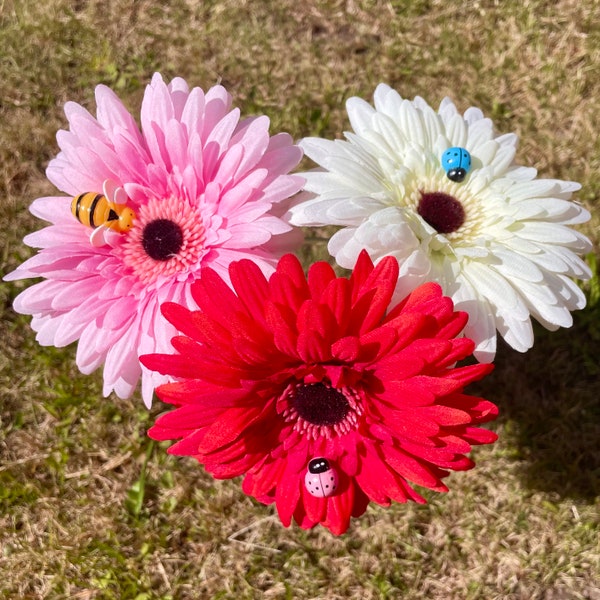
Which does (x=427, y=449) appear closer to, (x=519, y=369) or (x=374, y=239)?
(x=374, y=239)

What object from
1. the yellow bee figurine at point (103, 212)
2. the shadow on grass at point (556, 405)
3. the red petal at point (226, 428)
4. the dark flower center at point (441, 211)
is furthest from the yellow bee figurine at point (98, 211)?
the shadow on grass at point (556, 405)

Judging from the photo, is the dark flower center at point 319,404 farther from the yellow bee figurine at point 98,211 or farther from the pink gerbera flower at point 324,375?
the yellow bee figurine at point 98,211

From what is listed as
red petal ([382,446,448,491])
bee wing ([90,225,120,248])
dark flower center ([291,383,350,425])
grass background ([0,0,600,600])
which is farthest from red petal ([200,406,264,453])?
grass background ([0,0,600,600])

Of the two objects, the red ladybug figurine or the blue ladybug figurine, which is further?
the blue ladybug figurine

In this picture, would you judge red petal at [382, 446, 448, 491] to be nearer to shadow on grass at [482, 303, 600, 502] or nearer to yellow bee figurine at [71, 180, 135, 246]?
yellow bee figurine at [71, 180, 135, 246]

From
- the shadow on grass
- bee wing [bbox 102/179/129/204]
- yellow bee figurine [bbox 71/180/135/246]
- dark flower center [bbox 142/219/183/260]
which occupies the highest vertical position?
bee wing [bbox 102/179/129/204]

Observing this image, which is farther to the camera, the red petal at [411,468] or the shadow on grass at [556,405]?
the shadow on grass at [556,405]

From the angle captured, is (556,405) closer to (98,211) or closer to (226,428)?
(226,428)

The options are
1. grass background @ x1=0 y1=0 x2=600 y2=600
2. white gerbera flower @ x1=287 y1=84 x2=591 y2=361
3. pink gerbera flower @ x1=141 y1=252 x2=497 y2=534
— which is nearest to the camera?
pink gerbera flower @ x1=141 y1=252 x2=497 y2=534

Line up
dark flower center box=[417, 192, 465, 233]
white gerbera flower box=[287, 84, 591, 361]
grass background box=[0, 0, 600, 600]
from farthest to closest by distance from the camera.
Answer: grass background box=[0, 0, 600, 600]
dark flower center box=[417, 192, 465, 233]
white gerbera flower box=[287, 84, 591, 361]

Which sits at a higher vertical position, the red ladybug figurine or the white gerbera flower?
the white gerbera flower
